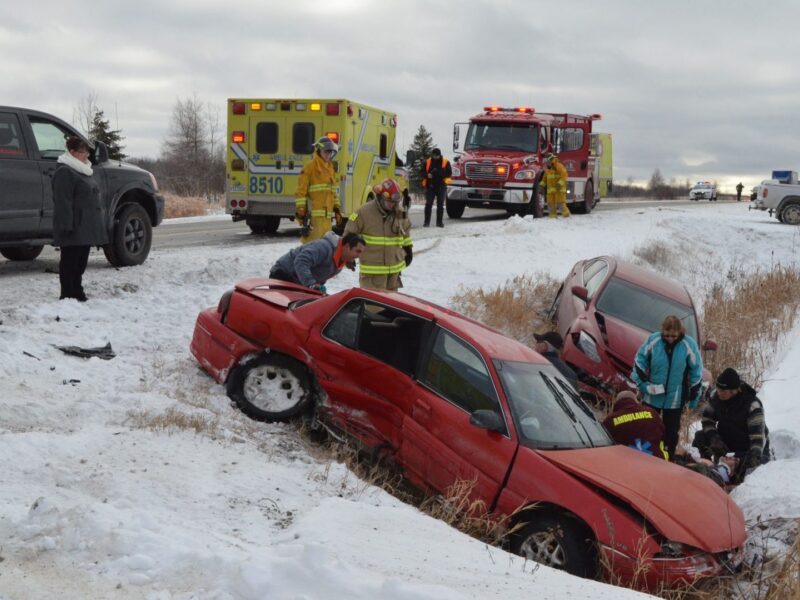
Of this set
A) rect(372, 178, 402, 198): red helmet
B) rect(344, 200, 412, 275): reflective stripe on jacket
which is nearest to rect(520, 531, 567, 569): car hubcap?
rect(344, 200, 412, 275): reflective stripe on jacket

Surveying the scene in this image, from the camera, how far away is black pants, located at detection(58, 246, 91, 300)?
942cm

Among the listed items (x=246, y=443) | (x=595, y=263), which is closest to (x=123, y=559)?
(x=246, y=443)

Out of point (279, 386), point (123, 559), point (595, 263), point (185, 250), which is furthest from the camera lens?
point (185, 250)

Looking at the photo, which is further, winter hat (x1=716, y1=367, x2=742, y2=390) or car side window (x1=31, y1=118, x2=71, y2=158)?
car side window (x1=31, y1=118, x2=71, y2=158)

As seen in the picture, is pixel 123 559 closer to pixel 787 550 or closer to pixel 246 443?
pixel 246 443

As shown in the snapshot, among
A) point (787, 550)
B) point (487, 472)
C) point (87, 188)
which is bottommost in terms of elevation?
point (787, 550)

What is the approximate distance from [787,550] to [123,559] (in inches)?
167

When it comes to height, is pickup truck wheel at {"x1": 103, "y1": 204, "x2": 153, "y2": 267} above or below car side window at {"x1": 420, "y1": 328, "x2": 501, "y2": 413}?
above

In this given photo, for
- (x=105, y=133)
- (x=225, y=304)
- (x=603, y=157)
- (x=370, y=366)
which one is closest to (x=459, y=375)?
(x=370, y=366)

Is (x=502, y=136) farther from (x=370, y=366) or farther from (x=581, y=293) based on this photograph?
A: (x=370, y=366)

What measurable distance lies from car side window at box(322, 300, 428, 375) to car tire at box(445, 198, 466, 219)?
1799 cm

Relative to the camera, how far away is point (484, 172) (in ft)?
78.0

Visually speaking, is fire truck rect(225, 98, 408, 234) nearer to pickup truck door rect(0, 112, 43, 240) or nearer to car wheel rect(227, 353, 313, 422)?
pickup truck door rect(0, 112, 43, 240)

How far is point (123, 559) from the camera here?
13.4ft
